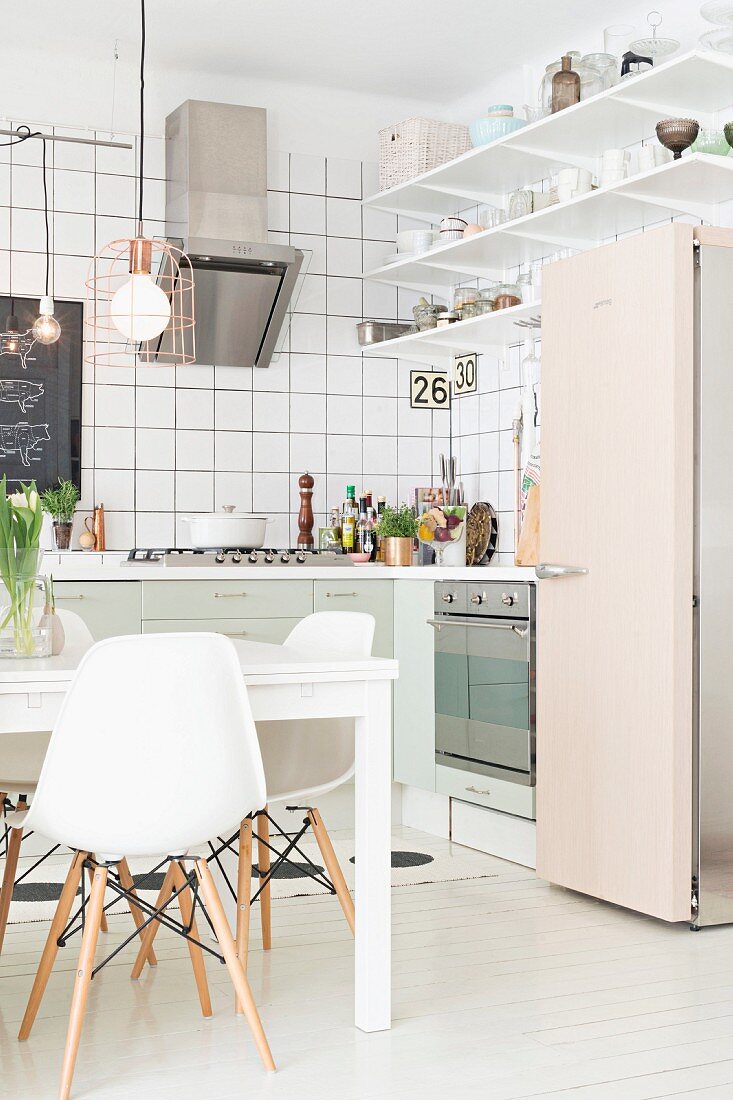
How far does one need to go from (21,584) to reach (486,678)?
184cm

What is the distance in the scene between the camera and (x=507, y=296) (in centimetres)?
453

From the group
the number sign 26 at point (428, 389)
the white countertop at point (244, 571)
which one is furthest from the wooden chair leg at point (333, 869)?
the number sign 26 at point (428, 389)

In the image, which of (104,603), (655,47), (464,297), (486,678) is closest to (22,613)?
(104,603)

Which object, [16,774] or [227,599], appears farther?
[227,599]

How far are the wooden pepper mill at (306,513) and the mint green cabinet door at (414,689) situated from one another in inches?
22.9

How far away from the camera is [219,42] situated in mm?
4551

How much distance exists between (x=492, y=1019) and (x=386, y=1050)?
28 centimetres

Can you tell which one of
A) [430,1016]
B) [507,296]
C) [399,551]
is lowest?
[430,1016]

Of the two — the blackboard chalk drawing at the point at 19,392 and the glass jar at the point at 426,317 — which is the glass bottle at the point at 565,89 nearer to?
the glass jar at the point at 426,317

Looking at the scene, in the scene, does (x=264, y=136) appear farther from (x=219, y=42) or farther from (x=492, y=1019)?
(x=492, y=1019)

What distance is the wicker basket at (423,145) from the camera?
16.0 ft

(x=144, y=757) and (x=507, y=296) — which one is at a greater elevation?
(x=507, y=296)

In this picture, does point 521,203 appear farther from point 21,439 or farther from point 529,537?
point 21,439

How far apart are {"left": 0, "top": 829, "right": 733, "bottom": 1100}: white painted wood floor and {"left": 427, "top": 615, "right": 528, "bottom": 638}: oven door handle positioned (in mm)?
825
